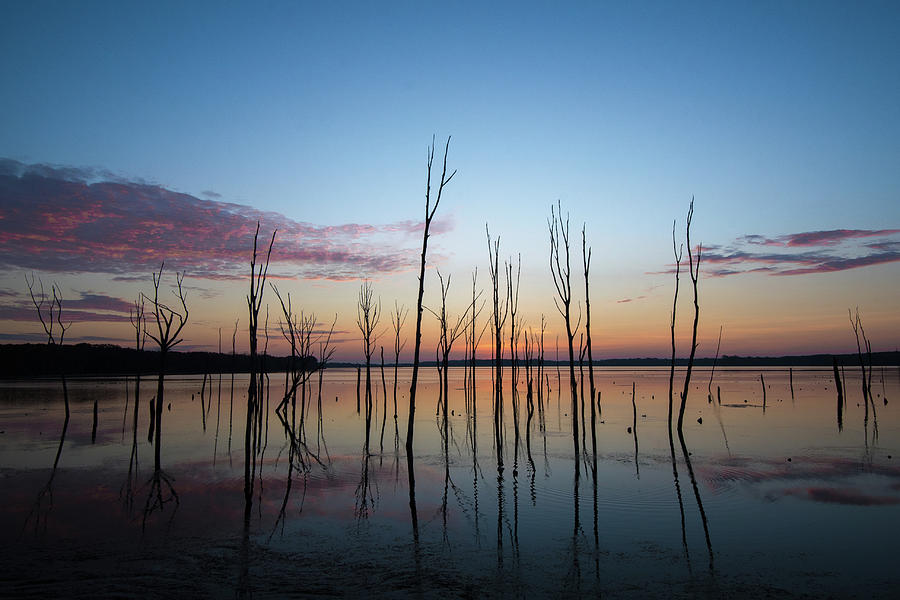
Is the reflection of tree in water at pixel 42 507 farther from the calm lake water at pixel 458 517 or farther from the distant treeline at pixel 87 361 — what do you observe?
the distant treeline at pixel 87 361

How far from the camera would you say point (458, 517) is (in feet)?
26.7

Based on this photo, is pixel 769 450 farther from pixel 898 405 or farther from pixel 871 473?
pixel 898 405

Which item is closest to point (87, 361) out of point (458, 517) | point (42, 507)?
point (42, 507)

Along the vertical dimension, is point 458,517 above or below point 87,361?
below

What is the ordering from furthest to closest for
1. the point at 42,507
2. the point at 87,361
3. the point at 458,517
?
the point at 87,361, the point at 42,507, the point at 458,517

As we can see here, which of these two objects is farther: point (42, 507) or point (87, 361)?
point (87, 361)

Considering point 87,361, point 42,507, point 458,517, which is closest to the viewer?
point 458,517

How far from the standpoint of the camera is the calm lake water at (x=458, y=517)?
18.3 feet

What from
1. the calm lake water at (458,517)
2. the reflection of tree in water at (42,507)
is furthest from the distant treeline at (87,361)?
the reflection of tree in water at (42,507)

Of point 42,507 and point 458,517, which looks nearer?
point 458,517

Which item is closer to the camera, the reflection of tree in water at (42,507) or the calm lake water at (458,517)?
the calm lake water at (458,517)

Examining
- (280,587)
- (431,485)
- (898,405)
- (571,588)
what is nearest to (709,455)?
(431,485)

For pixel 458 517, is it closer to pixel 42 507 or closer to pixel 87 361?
pixel 42 507

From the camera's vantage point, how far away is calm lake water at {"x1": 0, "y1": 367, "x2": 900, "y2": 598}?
558 cm
